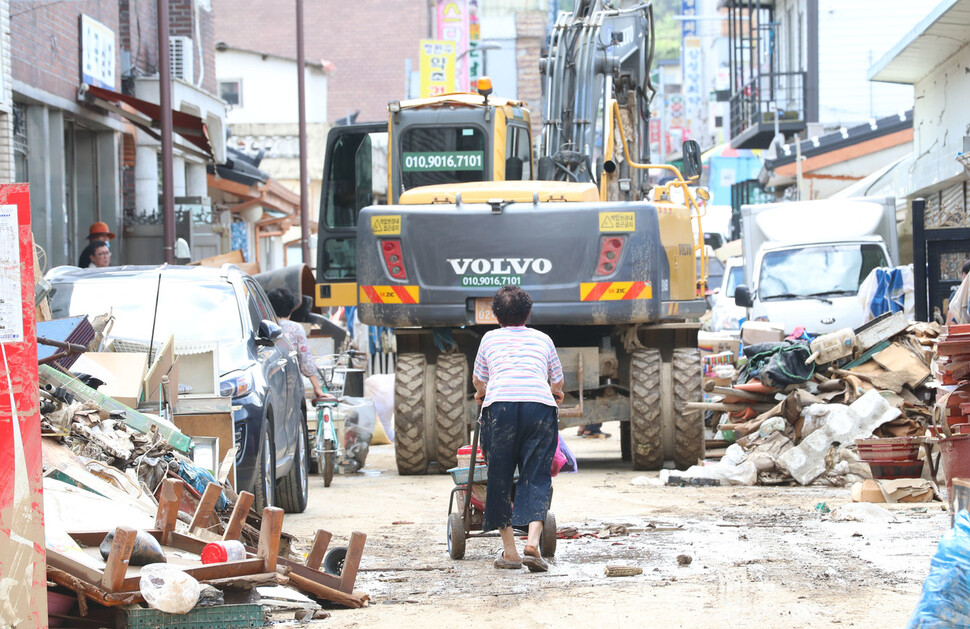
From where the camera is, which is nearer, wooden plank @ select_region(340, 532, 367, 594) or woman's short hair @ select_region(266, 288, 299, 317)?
wooden plank @ select_region(340, 532, 367, 594)

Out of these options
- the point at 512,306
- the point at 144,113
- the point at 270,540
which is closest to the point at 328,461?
the point at 512,306

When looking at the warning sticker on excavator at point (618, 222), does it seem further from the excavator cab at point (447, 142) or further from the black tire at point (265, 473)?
the black tire at point (265, 473)

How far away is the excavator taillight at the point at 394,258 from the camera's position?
500 inches

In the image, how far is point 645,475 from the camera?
511 inches

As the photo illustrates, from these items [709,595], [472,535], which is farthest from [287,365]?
[709,595]

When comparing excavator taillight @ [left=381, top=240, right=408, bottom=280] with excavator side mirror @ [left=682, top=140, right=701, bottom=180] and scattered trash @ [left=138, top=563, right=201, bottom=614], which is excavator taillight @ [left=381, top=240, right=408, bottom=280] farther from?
scattered trash @ [left=138, top=563, right=201, bottom=614]

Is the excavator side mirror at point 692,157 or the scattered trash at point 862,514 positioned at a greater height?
the excavator side mirror at point 692,157

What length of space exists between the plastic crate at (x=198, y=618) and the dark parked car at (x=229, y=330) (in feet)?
10.9

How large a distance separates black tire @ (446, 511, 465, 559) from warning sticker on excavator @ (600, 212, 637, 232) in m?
4.71

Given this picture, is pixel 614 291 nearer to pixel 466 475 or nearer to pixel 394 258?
pixel 394 258

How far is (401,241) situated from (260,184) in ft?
52.4

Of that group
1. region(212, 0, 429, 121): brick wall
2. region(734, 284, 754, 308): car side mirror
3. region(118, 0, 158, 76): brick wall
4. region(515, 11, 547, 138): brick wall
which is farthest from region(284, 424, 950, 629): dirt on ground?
region(515, 11, 547, 138): brick wall

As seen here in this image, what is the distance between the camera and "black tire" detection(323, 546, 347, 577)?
7.09m

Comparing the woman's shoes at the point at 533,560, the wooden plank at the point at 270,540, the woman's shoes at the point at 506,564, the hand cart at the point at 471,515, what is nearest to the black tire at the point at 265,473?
the hand cart at the point at 471,515
